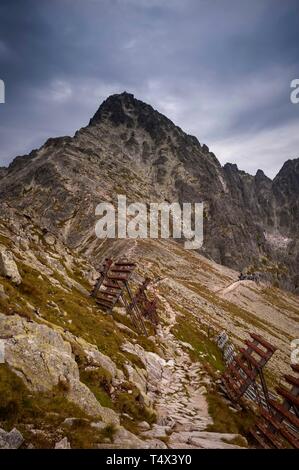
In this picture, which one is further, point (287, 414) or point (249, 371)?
point (249, 371)

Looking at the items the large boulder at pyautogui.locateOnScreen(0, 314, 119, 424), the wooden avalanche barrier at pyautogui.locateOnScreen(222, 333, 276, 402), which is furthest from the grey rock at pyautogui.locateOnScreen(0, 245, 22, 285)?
the wooden avalanche barrier at pyautogui.locateOnScreen(222, 333, 276, 402)

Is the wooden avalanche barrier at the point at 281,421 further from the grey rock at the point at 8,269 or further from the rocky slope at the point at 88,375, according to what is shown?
the grey rock at the point at 8,269

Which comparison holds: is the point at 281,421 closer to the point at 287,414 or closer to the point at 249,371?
the point at 287,414

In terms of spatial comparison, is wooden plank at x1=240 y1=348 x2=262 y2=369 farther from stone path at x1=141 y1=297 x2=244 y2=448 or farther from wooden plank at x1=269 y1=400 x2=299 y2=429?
stone path at x1=141 y1=297 x2=244 y2=448

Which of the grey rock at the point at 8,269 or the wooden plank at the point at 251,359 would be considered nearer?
the wooden plank at the point at 251,359

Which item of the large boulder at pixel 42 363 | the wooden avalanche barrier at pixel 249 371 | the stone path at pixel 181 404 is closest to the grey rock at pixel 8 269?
the large boulder at pixel 42 363

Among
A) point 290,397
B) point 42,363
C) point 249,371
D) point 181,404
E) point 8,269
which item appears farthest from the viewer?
point 8,269

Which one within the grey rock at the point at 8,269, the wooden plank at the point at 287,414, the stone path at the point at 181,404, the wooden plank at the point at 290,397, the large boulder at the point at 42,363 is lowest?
the stone path at the point at 181,404

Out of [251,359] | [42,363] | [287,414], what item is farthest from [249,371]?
[42,363]

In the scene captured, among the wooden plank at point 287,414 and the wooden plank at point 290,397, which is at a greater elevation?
the wooden plank at point 290,397

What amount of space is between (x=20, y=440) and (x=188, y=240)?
6669 inches

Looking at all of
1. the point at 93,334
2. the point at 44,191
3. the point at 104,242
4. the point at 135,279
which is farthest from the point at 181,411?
the point at 44,191
